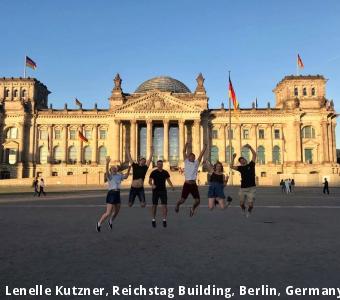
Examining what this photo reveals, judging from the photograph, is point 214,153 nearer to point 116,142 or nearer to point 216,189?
point 116,142

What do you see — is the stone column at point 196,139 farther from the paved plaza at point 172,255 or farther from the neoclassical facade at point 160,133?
the paved plaza at point 172,255

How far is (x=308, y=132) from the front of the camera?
7506cm

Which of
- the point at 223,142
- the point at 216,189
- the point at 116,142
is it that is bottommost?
the point at 216,189

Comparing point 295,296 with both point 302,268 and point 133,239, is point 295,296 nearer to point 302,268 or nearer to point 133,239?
point 302,268

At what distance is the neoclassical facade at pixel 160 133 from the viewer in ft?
238

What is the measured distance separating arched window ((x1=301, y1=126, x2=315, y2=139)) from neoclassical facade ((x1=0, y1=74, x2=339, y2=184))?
21 cm

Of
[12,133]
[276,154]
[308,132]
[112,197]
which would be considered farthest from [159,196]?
[12,133]

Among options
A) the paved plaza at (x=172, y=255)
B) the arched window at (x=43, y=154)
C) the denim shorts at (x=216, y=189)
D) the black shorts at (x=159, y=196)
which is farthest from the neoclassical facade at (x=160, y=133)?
the paved plaza at (x=172, y=255)

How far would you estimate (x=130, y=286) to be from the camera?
4.98 meters

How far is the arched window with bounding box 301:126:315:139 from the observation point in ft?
246

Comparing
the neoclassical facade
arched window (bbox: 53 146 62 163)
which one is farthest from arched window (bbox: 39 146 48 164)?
arched window (bbox: 53 146 62 163)

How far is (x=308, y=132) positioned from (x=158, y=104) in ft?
114

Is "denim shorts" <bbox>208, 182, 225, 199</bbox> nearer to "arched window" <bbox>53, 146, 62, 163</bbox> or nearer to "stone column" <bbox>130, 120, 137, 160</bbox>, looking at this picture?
"stone column" <bbox>130, 120, 137, 160</bbox>

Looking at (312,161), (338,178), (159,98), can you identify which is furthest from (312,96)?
(159,98)
